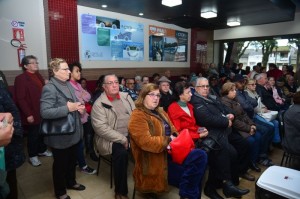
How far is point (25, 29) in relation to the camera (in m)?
4.12

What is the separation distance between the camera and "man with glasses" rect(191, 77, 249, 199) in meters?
2.31

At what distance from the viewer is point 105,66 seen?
555 cm

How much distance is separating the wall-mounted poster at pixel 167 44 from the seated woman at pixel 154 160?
4.83 meters

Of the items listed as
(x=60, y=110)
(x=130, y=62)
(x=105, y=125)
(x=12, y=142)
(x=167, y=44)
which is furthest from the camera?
(x=167, y=44)

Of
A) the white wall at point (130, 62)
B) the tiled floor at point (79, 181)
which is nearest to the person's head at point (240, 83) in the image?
the tiled floor at point (79, 181)

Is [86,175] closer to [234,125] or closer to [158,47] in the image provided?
[234,125]

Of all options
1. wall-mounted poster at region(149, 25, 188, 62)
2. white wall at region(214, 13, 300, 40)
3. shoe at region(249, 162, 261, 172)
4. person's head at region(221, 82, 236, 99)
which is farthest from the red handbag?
white wall at region(214, 13, 300, 40)

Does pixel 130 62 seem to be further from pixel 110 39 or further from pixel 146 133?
pixel 146 133

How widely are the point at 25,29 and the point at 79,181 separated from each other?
317cm

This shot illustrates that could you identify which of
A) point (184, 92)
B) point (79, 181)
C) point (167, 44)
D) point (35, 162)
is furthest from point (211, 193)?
point (167, 44)

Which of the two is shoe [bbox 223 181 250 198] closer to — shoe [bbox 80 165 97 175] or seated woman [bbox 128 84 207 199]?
seated woman [bbox 128 84 207 199]

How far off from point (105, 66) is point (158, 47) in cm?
205

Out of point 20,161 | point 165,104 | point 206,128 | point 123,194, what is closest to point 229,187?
point 206,128

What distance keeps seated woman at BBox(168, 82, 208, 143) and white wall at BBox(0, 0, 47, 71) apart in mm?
3207
